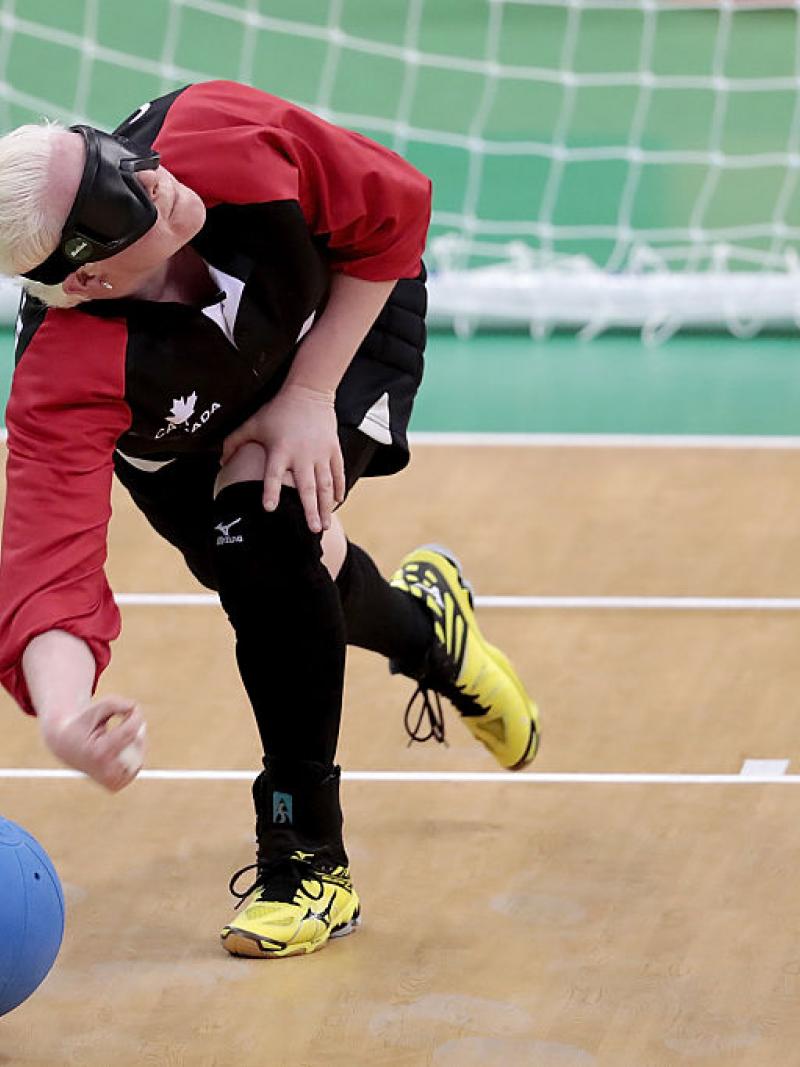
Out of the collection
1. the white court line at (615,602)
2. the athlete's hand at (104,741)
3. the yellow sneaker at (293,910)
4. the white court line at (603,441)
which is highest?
the athlete's hand at (104,741)

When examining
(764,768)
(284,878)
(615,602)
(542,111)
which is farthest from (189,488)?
(542,111)

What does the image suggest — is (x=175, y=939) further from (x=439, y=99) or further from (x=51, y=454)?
(x=439, y=99)

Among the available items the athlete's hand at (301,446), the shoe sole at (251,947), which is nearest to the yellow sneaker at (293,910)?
the shoe sole at (251,947)

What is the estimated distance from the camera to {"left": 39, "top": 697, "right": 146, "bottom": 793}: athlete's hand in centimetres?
139

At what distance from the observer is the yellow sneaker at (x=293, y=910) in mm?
1774

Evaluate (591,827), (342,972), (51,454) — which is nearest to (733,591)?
(591,827)

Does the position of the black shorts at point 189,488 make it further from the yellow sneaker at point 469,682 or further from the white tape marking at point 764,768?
the white tape marking at point 764,768

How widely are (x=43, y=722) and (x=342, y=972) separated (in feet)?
1.49

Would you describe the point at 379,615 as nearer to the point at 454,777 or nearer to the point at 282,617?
the point at 454,777

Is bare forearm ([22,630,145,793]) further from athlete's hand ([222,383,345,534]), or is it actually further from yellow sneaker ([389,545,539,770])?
yellow sneaker ([389,545,539,770])

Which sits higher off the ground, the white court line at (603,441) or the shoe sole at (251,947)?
the shoe sole at (251,947)

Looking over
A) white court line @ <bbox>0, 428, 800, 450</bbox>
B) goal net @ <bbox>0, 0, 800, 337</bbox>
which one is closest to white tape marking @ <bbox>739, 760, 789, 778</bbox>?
white court line @ <bbox>0, 428, 800, 450</bbox>

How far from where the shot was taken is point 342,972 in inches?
68.7

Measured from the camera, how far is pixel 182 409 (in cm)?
171
